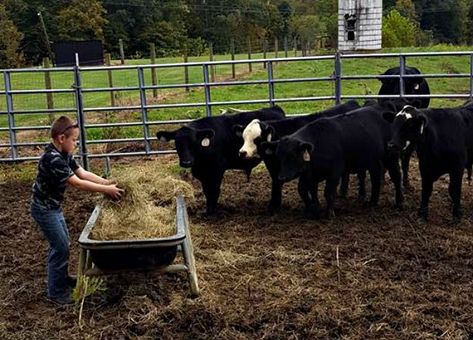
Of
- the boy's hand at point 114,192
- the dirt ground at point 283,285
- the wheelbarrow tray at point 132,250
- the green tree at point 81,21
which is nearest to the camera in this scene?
the dirt ground at point 283,285

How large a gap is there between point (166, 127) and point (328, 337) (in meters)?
9.09

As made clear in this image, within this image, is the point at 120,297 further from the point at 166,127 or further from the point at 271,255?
the point at 166,127

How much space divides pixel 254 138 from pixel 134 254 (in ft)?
10.4

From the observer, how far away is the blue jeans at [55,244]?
5207mm

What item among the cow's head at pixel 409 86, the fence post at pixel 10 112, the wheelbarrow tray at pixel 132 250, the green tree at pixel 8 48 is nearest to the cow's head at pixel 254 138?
the wheelbarrow tray at pixel 132 250

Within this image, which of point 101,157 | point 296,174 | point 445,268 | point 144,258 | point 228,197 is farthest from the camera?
point 101,157

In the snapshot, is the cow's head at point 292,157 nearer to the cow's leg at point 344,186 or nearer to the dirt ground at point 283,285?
the dirt ground at point 283,285

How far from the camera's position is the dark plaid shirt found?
200 inches

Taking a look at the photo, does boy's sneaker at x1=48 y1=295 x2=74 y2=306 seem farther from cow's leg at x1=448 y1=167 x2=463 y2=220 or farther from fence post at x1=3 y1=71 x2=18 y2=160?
fence post at x1=3 y1=71 x2=18 y2=160

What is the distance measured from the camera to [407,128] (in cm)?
703

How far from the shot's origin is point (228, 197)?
875 centimetres

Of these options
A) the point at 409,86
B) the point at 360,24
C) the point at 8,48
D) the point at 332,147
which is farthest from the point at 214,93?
the point at 8,48

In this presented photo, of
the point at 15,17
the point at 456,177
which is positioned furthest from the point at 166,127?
the point at 15,17

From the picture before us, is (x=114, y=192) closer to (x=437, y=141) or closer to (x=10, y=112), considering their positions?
(x=437, y=141)
